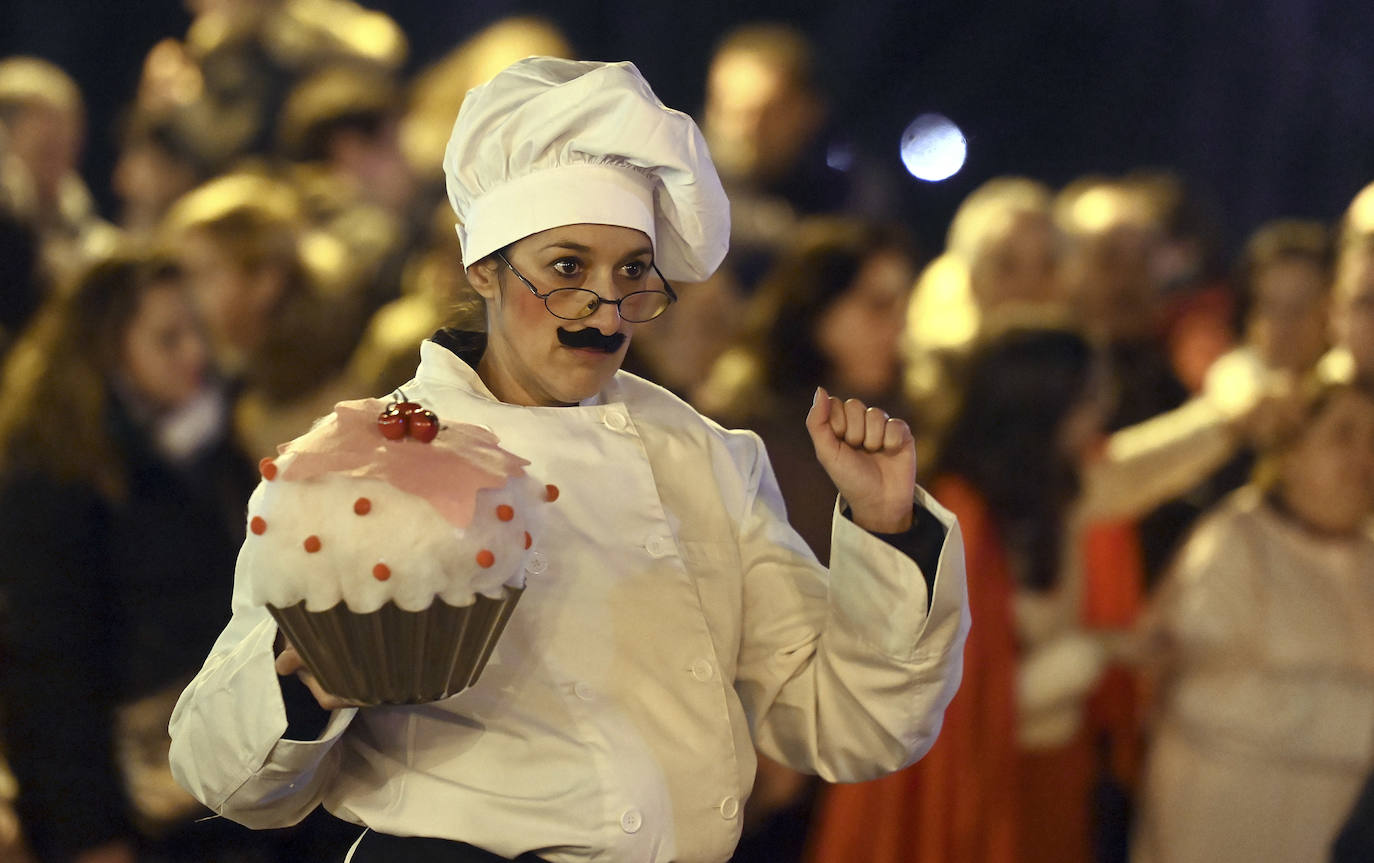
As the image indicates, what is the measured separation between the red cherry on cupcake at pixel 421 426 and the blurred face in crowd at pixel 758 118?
3.31 m

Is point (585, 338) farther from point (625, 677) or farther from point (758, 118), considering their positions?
point (758, 118)

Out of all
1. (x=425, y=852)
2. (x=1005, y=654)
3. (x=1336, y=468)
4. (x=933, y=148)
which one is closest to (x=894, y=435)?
(x=425, y=852)

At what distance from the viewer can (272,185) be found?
14.4 feet

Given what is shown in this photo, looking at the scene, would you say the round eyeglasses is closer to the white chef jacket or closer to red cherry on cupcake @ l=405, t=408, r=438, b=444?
the white chef jacket

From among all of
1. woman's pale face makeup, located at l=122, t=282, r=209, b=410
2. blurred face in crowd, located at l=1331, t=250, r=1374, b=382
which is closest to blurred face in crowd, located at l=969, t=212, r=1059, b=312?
blurred face in crowd, located at l=1331, t=250, r=1374, b=382

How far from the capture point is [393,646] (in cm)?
163

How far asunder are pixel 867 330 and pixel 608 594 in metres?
2.11

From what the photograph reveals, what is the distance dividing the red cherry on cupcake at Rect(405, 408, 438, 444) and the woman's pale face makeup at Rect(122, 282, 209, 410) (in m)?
1.94

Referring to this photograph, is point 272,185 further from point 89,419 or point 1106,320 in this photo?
point 1106,320

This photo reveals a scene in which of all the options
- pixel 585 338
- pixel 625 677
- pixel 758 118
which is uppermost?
pixel 758 118

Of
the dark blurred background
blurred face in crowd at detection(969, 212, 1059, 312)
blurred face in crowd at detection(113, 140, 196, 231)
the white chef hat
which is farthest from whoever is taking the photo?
the dark blurred background

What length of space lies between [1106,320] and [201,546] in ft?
9.46

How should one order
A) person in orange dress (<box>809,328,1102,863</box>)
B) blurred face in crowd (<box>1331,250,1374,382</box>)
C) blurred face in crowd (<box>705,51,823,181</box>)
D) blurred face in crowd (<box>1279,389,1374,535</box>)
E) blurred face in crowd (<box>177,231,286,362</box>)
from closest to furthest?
person in orange dress (<box>809,328,1102,863</box>) < blurred face in crowd (<box>1279,389,1374,535</box>) < blurred face in crowd (<box>177,231,286,362</box>) < blurred face in crowd (<box>1331,250,1374,382</box>) < blurred face in crowd (<box>705,51,823,181</box>)

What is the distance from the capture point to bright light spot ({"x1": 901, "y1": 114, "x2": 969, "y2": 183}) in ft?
20.1
